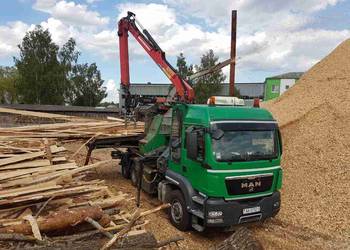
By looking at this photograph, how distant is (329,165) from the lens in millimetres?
10305

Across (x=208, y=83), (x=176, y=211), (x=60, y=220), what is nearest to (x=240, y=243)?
(x=176, y=211)

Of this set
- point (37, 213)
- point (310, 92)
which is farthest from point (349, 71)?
point (37, 213)

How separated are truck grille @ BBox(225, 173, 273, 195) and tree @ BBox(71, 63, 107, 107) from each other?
4273 cm

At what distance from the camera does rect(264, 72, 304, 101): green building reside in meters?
58.2

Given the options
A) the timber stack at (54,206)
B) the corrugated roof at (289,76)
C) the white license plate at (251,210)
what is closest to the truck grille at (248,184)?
the white license plate at (251,210)

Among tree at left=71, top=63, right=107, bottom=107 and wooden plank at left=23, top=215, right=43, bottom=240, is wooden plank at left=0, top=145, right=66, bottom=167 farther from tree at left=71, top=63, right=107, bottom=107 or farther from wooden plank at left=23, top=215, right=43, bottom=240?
tree at left=71, top=63, right=107, bottom=107

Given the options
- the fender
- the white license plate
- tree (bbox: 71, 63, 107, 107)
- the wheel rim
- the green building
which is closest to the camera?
the white license plate

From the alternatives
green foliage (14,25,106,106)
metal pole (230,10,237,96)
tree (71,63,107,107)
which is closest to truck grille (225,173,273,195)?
metal pole (230,10,237,96)

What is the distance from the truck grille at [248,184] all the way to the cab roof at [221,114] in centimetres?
118

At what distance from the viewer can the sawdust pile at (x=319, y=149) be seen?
8.78 metres

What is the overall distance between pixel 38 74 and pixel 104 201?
33.9 m

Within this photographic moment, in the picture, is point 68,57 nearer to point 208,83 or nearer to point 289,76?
point 208,83

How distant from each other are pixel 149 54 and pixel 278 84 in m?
48.5

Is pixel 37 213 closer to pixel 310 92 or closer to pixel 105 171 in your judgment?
pixel 105 171
